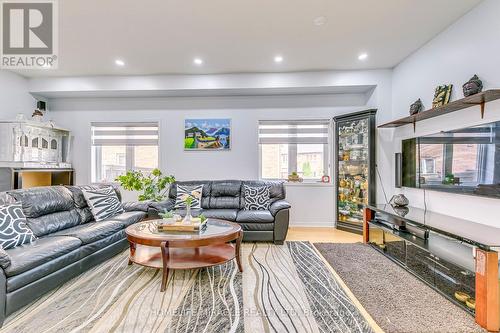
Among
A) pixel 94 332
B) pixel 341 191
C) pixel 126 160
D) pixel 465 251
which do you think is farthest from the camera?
pixel 126 160

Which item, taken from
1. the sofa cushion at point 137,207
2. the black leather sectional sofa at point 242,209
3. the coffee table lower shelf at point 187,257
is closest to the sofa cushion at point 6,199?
the coffee table lower shelf at point 187,257

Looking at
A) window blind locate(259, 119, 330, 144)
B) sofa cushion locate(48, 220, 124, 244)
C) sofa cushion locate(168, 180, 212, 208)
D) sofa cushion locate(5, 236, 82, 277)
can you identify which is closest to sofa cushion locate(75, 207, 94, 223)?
sofa cushion locate(48, 220, 124, 244)

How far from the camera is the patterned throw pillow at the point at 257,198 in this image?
13.6 feet

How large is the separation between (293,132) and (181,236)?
3333 mm

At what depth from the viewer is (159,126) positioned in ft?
16.6

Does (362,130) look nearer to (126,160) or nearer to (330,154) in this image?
(330,154)

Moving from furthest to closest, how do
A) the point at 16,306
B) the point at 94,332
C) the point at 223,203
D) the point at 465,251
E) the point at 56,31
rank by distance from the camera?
the point at 223,203
the point at 56,31
the point at 465,251
the point at 16,306
the point at 94,332

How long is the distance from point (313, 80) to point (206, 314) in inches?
160

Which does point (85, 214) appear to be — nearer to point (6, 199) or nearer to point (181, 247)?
point (6, 199)

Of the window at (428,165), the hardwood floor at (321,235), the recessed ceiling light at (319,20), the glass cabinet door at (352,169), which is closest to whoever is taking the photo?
the recessed ceiling light at (319,20)

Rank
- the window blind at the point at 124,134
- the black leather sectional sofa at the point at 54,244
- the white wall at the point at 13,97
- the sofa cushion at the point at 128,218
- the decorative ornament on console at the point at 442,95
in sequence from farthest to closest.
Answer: the window blind at the point at 124,134, the white wall at the point at 13,97, the sofa cushion at the point at 128,218, the decorative ornament on console at the point at 442,95, the black leather sectional sofa at the point at 54,244

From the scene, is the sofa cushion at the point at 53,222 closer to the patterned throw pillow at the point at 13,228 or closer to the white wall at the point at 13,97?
the patterned throw pillow at the point at 13,228

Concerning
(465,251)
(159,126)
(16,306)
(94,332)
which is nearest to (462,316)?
(465,251)

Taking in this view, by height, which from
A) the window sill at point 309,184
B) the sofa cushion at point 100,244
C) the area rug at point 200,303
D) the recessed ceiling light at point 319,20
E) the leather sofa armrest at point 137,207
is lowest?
the area rug at point 200,303
